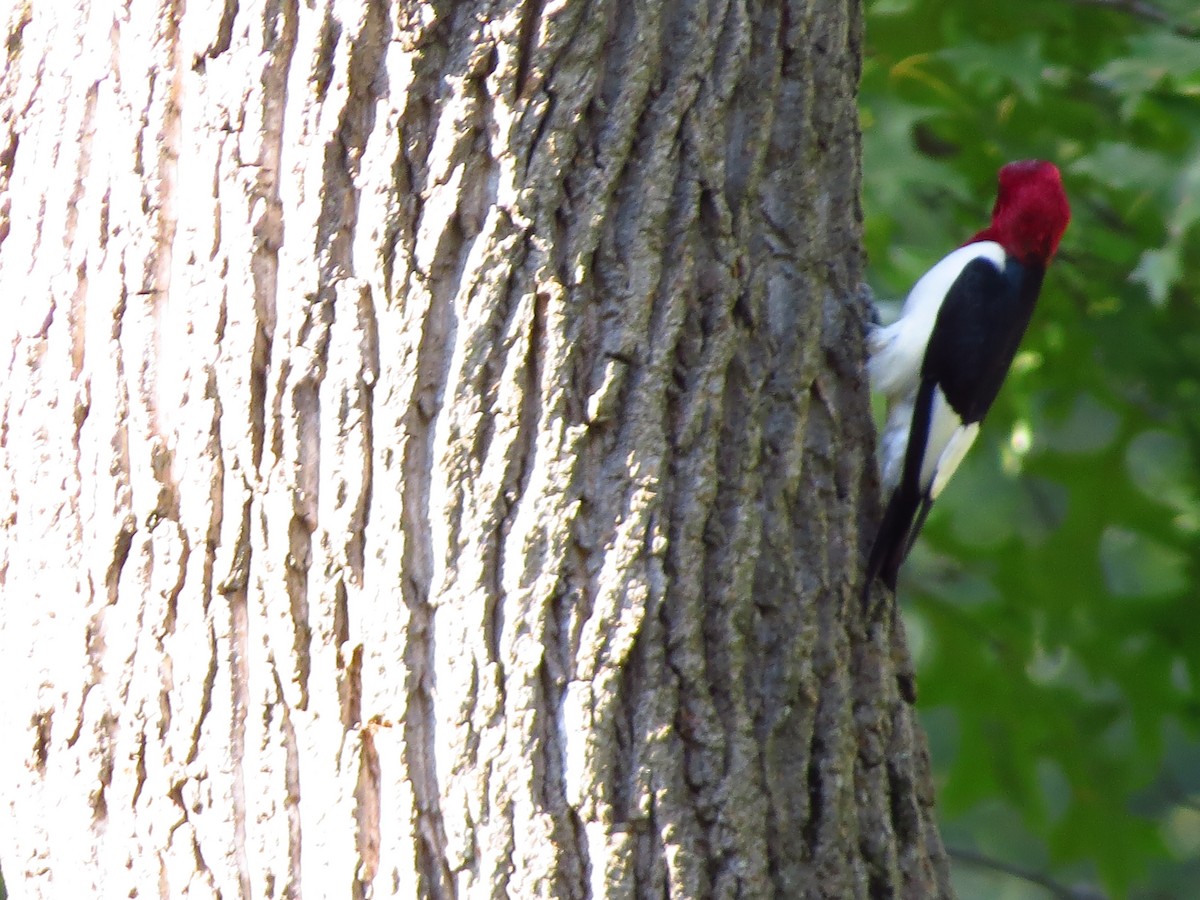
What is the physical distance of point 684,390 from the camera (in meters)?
1.64

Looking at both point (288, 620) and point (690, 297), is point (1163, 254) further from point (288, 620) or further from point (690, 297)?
point (288, 620)

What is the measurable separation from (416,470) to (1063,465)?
279 cm

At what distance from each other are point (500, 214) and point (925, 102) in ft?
6.39

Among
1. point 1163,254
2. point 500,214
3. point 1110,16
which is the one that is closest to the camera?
point 500,214

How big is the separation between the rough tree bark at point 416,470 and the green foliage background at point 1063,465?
1521 mm

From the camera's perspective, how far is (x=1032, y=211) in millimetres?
2939

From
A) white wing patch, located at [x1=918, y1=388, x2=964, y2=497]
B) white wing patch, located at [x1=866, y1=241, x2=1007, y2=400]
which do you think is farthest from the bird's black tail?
white wing patch, located at [x1=866, y1=241, x2=1007, y2=400]

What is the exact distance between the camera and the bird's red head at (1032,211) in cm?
291

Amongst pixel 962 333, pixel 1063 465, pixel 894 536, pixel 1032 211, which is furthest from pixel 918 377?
pixel 1063 465

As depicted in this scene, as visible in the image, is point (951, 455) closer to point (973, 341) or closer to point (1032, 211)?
point (973, 341)

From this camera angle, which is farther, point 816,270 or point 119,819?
point 816,270

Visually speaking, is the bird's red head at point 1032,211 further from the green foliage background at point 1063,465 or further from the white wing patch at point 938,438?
the white wing patch at point 938,438

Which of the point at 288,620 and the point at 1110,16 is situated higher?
the point at 1110,16

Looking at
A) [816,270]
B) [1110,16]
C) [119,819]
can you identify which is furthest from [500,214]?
[1110,16]
